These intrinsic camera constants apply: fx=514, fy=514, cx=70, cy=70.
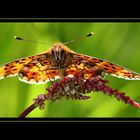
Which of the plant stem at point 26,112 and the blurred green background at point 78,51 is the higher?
the blurred green background at point 78,51

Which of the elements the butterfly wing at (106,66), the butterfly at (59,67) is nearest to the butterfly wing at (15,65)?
the butterfly at (59,67)

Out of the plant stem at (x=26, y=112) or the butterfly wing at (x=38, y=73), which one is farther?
the butterfly wing at (x=38, y=73)

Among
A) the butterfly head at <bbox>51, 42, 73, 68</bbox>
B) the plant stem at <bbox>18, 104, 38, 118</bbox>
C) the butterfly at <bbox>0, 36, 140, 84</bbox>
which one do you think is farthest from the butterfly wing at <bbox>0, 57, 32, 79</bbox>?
the plant stem at <bbox>18, 104, 38, 118</bbox>

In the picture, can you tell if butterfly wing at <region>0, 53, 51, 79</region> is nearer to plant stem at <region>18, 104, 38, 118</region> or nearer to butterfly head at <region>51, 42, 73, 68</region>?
butterfly head at <region>51, 42, 73, 68</region>

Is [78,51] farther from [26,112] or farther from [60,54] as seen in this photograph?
[26,112]

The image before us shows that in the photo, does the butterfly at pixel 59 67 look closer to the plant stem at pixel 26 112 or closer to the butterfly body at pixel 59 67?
the butterfly body at pixel 59 67

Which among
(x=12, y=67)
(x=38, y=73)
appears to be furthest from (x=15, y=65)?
(x=38, y=73)

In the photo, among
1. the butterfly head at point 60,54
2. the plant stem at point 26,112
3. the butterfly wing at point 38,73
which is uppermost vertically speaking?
the butterfly head at point 60,54
